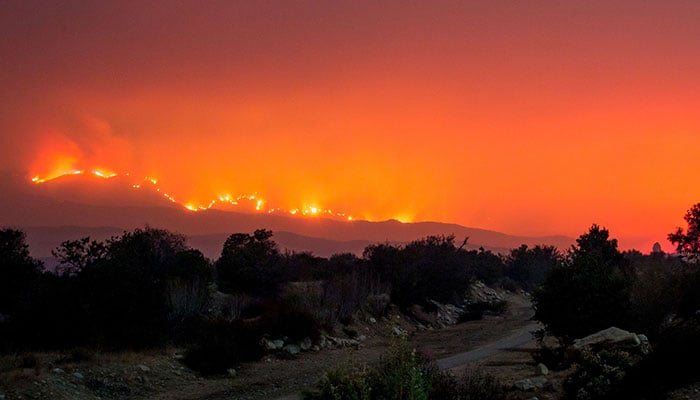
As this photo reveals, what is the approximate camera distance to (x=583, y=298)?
20328 mm

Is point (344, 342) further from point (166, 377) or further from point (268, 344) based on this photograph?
point (166, 377)

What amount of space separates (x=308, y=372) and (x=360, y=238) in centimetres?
11475

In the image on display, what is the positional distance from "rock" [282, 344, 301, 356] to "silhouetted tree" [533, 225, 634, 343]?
33.6 ft

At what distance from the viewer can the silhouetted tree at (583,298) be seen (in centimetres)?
2009

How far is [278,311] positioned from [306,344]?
89.1 inches

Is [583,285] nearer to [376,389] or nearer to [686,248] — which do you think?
[376,389]

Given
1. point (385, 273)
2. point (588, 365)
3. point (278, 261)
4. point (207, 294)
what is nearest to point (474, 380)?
point (588, 365)

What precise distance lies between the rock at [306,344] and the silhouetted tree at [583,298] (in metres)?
10.1

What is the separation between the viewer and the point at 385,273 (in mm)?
42875

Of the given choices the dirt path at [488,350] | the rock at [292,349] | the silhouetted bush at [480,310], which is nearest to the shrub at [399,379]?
the dirt path at [488,350]

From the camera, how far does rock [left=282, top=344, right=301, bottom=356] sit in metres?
24.3

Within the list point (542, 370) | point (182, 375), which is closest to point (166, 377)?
point (182, 375)

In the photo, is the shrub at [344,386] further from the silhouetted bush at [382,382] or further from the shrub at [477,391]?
the shrub at [477,391]

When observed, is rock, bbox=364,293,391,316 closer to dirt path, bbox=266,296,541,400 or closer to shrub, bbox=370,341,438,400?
dirt path, bbox=266,296,541,400
